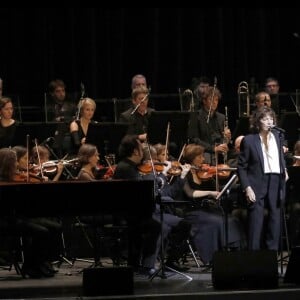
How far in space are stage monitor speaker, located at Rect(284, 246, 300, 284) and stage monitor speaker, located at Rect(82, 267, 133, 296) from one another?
1363 millimetres

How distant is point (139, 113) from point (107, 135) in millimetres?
901

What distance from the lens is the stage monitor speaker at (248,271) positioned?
307 inches

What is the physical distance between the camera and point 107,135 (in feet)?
32.8

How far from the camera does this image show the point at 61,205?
8.04 meters

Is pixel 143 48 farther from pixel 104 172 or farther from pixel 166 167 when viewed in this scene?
pixel 166 167

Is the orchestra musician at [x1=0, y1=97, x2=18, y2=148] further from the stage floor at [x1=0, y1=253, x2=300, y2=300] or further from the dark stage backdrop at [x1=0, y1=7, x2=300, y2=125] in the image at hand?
the dark stage backdrop at [x1=0, y1=7, x2=300, y2=125]

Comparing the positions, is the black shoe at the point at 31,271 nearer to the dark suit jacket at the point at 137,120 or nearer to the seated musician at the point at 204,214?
the seated musician at the point at 204,214

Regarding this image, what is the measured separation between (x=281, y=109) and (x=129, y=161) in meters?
2.76

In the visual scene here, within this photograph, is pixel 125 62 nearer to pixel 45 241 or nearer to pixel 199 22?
pixel 199 22

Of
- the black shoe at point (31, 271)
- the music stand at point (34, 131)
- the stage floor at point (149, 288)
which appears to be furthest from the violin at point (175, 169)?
the black shoe at point (31, 271)

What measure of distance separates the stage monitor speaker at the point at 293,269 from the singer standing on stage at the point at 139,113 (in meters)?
3.02

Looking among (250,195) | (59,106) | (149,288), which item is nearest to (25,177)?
(149,288)

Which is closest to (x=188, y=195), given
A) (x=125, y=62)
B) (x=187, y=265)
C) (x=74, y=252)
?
(x=187, y=265)

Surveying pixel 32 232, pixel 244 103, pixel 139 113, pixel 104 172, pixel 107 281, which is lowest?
pixel 107 281
